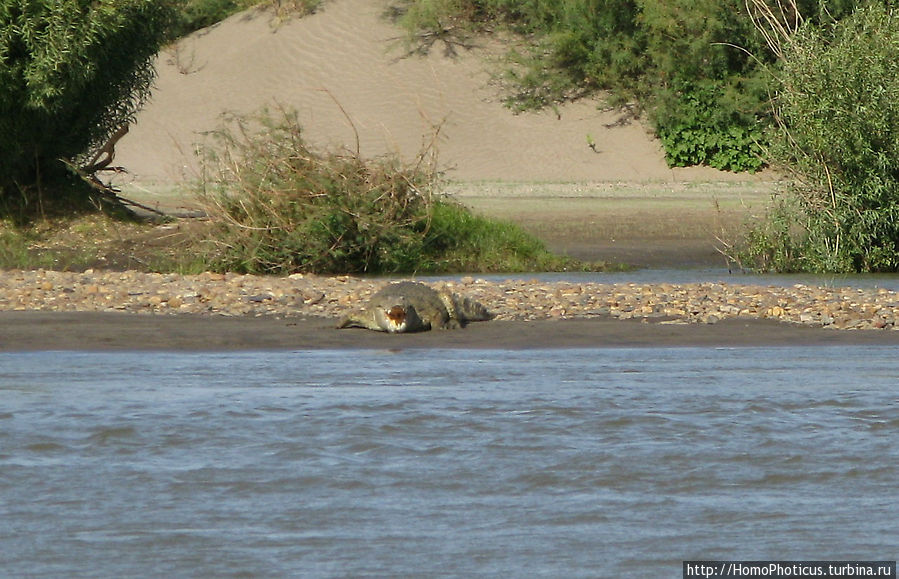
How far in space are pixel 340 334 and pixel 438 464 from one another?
212 inches

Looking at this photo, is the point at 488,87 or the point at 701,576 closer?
the point at 701,576

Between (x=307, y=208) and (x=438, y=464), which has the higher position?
(x=307, y=208)

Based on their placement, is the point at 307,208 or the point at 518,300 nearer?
the point at 518,300

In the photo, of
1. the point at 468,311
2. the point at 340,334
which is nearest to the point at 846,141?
the point at 468,311

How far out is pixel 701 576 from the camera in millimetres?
5742

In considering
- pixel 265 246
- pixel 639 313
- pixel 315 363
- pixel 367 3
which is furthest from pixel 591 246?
pixel 367 3

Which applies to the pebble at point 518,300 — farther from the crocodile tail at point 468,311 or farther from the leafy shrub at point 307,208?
the leafy shrub at point 307,208

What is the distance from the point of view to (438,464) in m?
7.91

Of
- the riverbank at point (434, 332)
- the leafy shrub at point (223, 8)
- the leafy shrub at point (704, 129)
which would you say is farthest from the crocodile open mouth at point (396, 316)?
the leafy shrub at point (223, 8)

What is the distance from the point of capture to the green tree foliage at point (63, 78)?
68.2ft

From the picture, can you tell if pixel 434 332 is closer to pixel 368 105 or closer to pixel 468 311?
pixel 468 311

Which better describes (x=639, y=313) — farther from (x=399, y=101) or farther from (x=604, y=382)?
(x=399, y=101)

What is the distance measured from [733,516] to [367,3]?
4114 centimetres

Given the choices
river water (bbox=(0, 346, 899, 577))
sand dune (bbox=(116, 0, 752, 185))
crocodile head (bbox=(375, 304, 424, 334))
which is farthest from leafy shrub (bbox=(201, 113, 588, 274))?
sand dune (bbox=(116, 0, 752, 185))
